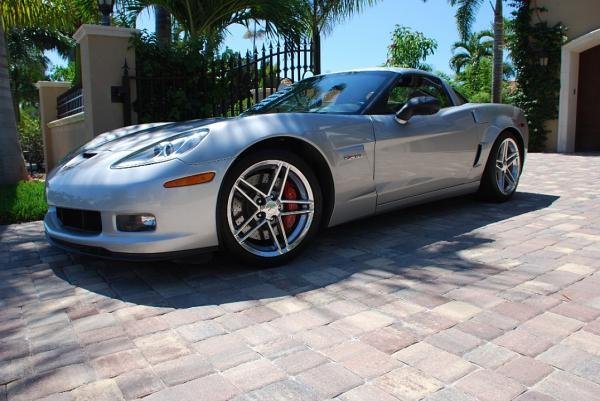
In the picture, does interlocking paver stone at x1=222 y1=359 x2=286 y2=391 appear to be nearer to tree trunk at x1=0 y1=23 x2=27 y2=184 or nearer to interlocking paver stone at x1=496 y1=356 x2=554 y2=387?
interlocking paver stone at x1=496 y1=356 x2=554 y2=387

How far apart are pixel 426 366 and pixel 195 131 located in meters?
1.89

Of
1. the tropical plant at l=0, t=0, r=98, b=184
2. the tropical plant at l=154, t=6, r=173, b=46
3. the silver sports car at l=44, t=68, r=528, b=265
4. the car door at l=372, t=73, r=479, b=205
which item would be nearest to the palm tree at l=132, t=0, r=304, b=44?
the tropical plant at l=154, t=6, r=173, b=46

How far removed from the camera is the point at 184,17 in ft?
29.8

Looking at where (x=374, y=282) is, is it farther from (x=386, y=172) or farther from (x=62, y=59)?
(x=62, y=59)

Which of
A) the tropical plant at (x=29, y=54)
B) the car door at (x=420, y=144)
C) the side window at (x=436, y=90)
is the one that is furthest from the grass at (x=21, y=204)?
the tropical plant at (x=29, y=54)

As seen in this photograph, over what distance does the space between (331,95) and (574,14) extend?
1112 cm

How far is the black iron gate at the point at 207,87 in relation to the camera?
712 centimetres

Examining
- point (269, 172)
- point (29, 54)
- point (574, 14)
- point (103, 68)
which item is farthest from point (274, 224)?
point (29, 54)

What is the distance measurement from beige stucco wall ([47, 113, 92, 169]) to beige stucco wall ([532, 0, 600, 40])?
1113cm

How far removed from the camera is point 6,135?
721 cm

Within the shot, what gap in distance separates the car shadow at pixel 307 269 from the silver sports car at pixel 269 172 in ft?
0.66

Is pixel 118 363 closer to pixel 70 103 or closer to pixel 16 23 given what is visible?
pixel 70 103

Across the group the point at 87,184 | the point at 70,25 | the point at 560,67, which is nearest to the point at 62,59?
the point at 70,25

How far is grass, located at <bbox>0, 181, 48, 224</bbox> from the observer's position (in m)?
5.11
